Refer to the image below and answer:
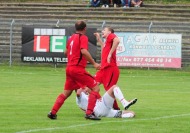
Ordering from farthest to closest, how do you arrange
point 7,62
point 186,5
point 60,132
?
1. point 186,5
2. point 7,62
3. point 60,132

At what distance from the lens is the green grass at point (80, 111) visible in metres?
14.0

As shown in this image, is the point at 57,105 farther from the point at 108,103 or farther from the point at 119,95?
the point at 119,95

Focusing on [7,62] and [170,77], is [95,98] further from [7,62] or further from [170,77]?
[7,62]

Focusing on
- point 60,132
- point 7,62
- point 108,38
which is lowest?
point 7,62

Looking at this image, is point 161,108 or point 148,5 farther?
point 148,5

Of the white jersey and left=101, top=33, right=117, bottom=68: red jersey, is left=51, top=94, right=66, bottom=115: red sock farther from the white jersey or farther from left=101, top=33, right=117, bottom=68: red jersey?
left=101, top=33, right=117, bottom=68: red jersey

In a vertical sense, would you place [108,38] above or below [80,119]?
above

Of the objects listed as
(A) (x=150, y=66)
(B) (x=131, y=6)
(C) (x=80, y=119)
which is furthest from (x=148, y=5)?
(C) (x=80, y=119)

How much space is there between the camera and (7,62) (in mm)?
38062

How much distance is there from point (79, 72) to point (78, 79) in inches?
5.8

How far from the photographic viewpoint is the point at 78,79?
15.4 metres

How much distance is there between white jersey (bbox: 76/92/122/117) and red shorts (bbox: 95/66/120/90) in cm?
56

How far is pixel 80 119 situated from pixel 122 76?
16.5 metres

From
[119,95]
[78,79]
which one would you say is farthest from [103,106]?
[78,79]
